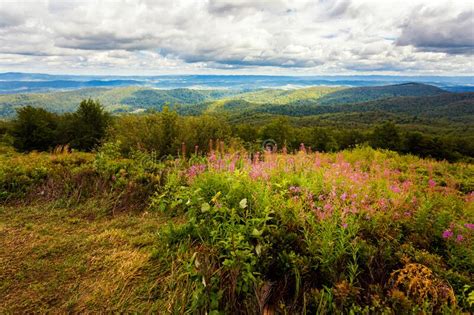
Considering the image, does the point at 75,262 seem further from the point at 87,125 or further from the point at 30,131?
the point at 30,131

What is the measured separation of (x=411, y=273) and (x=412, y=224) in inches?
41.2

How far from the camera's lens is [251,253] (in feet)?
9.27


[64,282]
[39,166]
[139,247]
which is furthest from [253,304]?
[39,166]

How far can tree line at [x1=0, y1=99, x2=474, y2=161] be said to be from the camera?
752 inches

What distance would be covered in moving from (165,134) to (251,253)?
17343 millimetres

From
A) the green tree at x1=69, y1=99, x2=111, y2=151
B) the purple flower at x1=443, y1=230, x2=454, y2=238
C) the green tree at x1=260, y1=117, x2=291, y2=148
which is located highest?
the purple flower at x1=443, y1=230, x2=454, y2=238

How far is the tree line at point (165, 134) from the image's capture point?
19.1m

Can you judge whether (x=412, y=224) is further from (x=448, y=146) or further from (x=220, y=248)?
(x=448, y=146)

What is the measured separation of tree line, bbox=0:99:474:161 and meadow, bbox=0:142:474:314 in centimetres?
232

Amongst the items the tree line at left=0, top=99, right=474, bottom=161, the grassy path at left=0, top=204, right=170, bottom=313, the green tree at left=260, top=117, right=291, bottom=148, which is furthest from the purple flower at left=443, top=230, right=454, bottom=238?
the green tree at left=260, top=117, right=291, bottom=148

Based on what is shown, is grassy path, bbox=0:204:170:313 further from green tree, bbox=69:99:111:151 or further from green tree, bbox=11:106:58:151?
green tree, bbox=11:106:58:151

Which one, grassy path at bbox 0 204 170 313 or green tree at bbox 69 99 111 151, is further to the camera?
green tree at bbox 69 99 111 151

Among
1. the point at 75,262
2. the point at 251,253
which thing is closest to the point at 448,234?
the point at 251,253

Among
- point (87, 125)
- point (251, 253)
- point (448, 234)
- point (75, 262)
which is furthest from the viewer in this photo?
point (87, 125)
